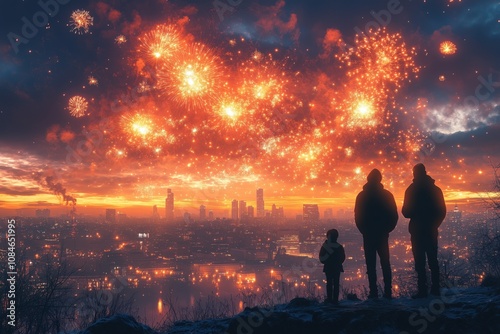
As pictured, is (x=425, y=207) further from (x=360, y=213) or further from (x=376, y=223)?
(x=360, y=213)

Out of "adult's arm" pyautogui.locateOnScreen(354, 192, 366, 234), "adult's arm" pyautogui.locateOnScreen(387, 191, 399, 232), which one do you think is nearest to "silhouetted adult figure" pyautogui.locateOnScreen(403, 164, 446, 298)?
"adult's arm" pyautogui.locateOnScreen(387, 191, 399, 232)

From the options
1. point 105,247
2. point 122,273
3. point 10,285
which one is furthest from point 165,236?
point 10,285

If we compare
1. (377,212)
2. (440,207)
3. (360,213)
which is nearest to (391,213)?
(377,212)

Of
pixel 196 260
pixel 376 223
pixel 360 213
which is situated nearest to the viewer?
pixel 376 223

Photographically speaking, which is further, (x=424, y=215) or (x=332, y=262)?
(x=332, y=262)

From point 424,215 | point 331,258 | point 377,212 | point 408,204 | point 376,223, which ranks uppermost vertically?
point 408,204
